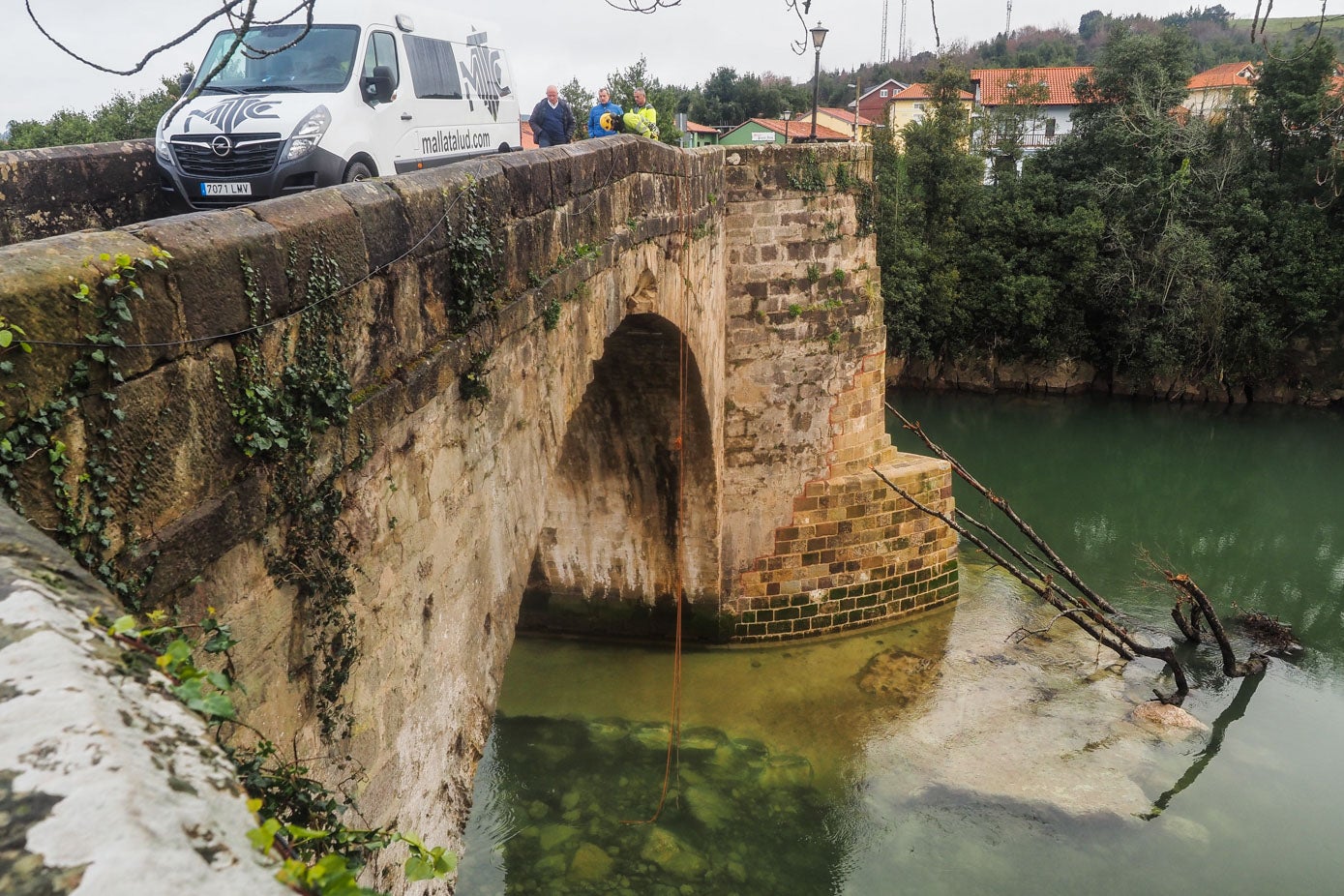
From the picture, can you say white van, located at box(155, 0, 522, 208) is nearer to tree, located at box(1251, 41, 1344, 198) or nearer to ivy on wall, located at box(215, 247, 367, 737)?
ivy on wall, located at box(215, 247, 367, 737)

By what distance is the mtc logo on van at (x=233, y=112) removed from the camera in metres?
6.36

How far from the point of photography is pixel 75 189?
5707mm

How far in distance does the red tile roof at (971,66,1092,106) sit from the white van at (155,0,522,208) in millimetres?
21074

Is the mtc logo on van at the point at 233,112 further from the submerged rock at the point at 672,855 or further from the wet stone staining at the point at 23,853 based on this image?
the wet stone staining at the point at 23,853

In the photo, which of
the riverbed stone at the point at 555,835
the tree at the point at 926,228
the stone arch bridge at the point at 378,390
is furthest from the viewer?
the tree at the point at 926,228

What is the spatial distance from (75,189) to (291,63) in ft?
7.40

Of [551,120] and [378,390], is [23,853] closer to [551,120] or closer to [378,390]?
[378,390]

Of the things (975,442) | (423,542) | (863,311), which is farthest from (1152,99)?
(423,542)

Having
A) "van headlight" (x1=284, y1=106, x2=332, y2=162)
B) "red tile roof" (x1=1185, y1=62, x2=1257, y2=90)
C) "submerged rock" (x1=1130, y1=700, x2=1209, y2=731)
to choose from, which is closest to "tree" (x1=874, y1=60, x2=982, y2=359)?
"red tile roof" (x1=1185, y1=62, x2=1257, y2=90)

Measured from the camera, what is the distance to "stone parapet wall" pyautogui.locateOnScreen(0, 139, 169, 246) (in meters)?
5.21

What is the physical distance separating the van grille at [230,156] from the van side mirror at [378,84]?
124 centimetres

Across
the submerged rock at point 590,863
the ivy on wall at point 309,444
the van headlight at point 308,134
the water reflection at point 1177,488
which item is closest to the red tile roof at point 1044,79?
the water reflection at point 1177,488

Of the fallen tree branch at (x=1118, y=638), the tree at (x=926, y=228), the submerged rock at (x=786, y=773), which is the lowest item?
the submerged rock at (x=786, y=773)

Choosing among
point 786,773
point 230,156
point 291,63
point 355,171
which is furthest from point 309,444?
point 786,773
